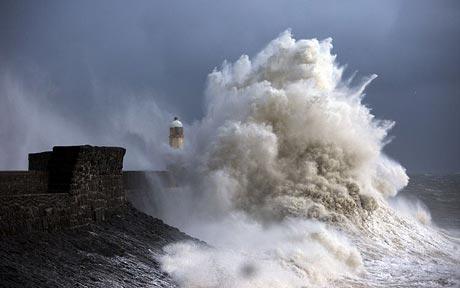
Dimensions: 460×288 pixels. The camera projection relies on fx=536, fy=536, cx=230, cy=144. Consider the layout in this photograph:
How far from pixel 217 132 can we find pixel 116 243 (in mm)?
7306

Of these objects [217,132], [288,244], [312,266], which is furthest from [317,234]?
[217,132]

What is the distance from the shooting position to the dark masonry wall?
6.61 metres

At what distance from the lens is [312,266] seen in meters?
9.91

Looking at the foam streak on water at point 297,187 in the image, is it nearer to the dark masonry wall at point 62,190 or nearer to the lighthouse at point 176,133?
the dark masonry wall at point 62,190

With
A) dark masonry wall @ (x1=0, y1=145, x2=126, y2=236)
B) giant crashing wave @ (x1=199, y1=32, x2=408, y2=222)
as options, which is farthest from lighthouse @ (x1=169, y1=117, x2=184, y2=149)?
dark masonry wall @ (x1=0, y1=145, x2=126, y2=236)

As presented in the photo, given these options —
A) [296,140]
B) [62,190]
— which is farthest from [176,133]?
[62,190]

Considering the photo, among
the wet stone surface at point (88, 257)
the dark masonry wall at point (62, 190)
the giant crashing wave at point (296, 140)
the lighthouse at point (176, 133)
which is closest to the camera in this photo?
the wet stone surface at point (88, 257)

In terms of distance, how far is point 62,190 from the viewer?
783cm

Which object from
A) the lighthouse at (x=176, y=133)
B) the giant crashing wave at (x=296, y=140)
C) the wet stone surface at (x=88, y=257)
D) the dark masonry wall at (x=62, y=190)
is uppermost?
the lighthouse at (x=176, y=133)

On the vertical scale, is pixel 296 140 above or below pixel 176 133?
below

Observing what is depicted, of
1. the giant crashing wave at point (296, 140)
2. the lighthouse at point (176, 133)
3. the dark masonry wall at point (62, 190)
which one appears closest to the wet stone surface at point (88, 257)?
the dark masonry wall at point (62, 190)

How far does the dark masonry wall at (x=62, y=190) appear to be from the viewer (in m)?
6.61

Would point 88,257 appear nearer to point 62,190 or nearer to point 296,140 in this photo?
point 62,190

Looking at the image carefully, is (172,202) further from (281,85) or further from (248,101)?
(281,85)
